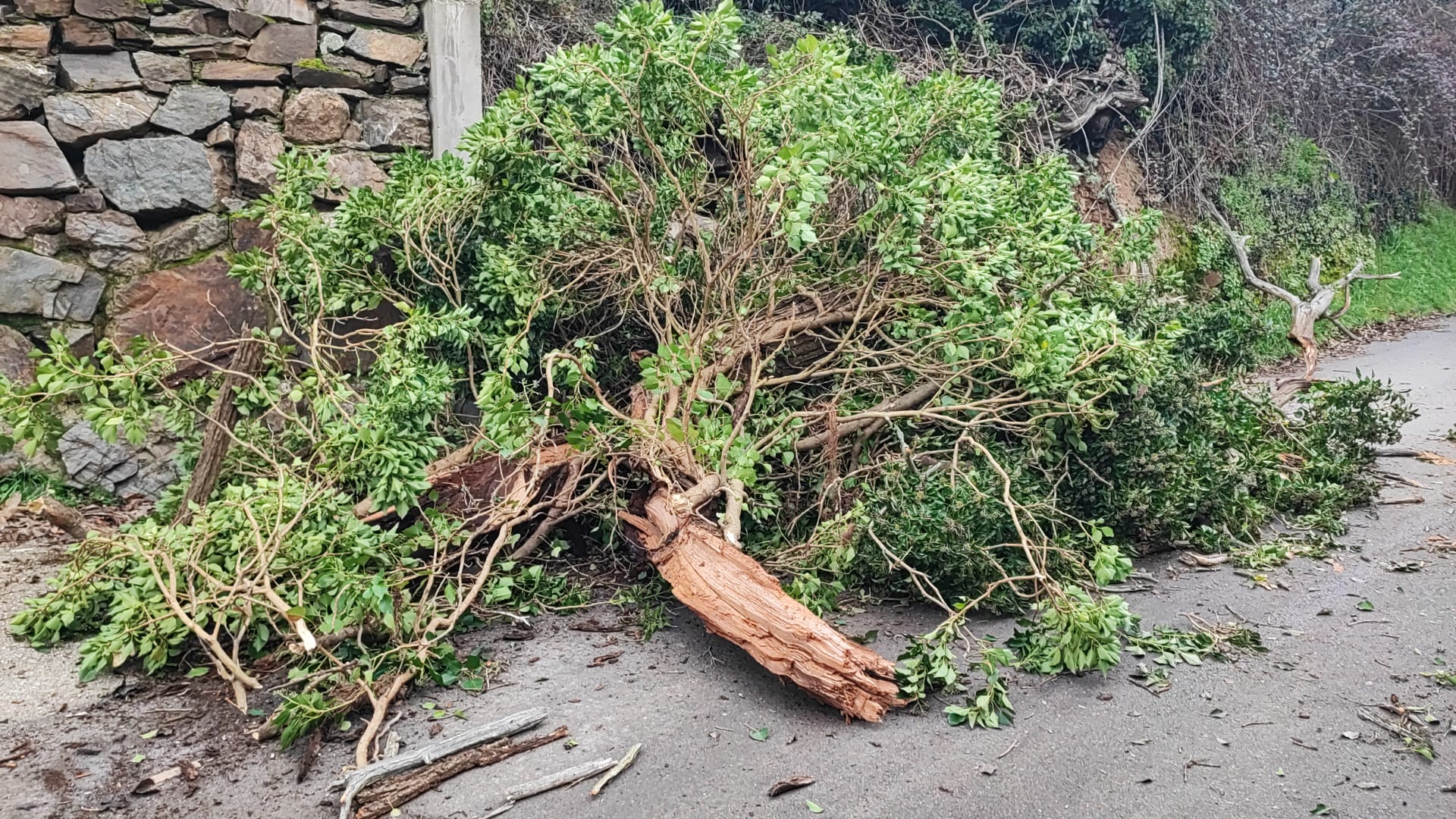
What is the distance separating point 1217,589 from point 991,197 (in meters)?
2.13

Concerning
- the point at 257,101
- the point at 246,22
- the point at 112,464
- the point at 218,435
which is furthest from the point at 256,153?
the point at 218,435

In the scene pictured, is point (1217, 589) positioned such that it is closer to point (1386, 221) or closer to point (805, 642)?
point (805, 642)

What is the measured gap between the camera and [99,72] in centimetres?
510

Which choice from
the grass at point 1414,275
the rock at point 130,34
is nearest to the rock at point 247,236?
the rock at point 130,34

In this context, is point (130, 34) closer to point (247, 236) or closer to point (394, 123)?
point (247, 236)

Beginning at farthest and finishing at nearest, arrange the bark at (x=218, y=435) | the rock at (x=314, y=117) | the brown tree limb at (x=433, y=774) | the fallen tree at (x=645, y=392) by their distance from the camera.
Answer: the rock at (x=314, y=117)
the bark at (x=218, y=435)
the fallen tree at (x=645, y=392)
the brown tree limb at (x=433, y=774)

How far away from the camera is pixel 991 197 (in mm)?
4562

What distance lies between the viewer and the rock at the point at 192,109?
525 cm

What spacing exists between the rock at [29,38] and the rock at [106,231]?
2.90 feet

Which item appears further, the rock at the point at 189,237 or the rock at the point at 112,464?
the rock at the point at 189,237

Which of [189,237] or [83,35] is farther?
[189,237]

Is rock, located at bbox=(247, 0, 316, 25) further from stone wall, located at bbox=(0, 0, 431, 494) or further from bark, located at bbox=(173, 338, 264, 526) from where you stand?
bark, located at bbox=(173, 338, 264, 526)

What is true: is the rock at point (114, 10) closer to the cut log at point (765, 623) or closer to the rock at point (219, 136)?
the rock at point (219, 136)

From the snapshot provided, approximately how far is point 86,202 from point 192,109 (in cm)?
78
